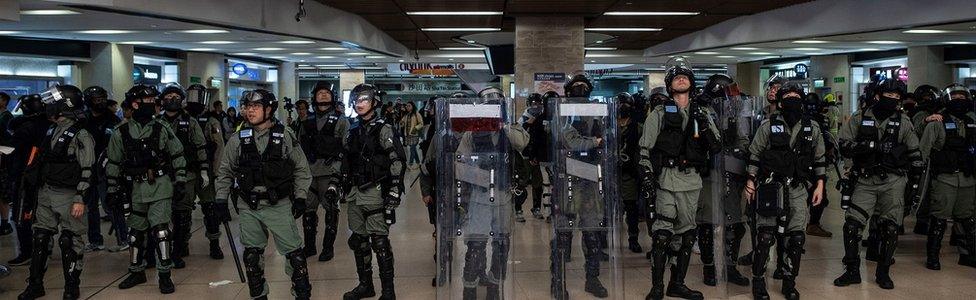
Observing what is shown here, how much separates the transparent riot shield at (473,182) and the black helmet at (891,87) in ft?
10.2

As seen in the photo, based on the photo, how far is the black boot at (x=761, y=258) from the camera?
566 cm

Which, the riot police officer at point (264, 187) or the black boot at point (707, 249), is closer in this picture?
the riot police officer at point (264, 187)

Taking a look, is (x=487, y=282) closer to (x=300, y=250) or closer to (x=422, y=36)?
(x=300, y=250)

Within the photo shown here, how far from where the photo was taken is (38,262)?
5.74 metres

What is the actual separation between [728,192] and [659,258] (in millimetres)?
1340

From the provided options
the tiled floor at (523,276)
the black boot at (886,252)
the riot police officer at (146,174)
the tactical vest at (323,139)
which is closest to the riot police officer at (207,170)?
the tiled floor at (523,276)

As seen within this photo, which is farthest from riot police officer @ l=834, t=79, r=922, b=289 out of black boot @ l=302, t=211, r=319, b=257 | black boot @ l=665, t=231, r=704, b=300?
black boot @ l=302, t=211, r=319, b=257

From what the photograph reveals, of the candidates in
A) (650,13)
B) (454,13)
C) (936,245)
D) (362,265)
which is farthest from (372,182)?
(650,13)

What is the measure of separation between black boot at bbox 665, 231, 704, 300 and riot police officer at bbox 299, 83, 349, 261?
2847mm

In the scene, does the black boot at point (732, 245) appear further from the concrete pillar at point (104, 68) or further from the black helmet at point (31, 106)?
the concrete pillar at point (104, 68)

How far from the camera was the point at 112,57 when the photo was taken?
53.8 feet

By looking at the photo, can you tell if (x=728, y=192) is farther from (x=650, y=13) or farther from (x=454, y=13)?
(x=454, y=13)

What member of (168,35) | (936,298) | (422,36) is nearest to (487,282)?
(936,298)

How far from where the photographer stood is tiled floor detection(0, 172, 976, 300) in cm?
598
